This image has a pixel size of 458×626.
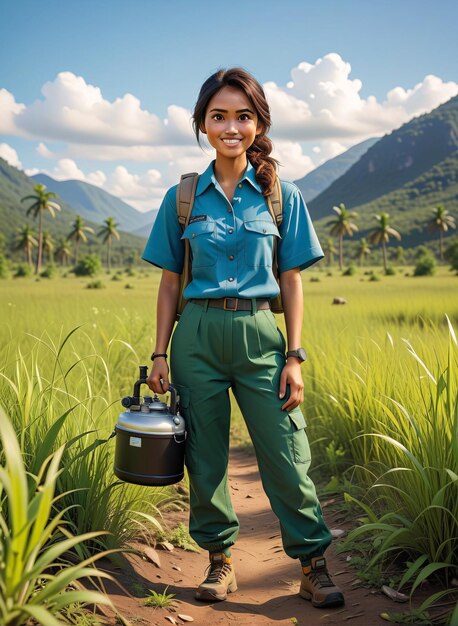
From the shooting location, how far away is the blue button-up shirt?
2.95 metres

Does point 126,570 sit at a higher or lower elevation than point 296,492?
lower

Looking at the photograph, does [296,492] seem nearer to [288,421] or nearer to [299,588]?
[288,421]

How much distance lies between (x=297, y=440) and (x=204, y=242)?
3.18ft

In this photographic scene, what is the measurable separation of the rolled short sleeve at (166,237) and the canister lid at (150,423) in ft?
2.36

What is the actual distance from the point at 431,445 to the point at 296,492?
25.4 inches

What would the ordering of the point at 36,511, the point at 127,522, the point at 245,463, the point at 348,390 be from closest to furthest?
the point at 36,511 → the point at 127,522 → the point at 348,390 → the point at 245,463

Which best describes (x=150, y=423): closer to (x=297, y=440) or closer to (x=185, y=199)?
(x=297, y=440)

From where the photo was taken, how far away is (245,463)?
217 inches

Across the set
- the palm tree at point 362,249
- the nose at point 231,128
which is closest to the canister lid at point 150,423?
the nose at point 231,128

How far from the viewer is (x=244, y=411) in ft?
9.98

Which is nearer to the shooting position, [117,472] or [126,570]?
[117,472]

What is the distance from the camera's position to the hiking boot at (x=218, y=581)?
3.03m

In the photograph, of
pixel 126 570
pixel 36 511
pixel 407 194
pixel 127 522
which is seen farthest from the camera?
pixel 407 194

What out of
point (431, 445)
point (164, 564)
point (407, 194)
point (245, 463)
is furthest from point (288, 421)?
point (407, 194)
